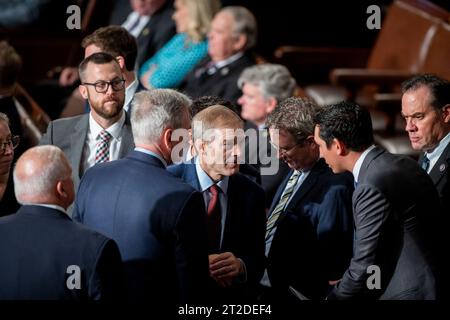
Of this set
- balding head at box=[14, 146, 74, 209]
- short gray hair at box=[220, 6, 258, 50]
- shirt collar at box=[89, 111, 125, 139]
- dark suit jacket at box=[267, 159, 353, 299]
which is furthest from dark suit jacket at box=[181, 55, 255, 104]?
balding head at box=[14, 146, 74, 209]

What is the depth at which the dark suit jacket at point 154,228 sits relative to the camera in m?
3.00

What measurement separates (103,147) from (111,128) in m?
0.09

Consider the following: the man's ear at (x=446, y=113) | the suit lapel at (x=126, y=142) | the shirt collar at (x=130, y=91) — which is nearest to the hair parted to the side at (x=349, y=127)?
the man's ear at (x=446, y=113)

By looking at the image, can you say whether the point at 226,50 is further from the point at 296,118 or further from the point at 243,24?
the point at 296,118

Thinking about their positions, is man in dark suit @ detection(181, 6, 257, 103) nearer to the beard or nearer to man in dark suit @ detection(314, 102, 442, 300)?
the beard

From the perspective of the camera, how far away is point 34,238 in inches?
111

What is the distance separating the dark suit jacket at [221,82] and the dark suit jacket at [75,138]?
1.69 metres

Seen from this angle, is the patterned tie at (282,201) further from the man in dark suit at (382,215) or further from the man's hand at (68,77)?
the man's hand at (68,77)

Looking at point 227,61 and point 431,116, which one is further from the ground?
point 431,116

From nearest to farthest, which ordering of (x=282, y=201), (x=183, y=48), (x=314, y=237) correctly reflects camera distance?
(x=314, y=237)
(x=282, y=201)
(x=183, y=48)

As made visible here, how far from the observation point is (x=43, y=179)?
282cm

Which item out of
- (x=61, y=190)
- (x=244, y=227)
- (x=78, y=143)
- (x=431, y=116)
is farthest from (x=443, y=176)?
(x=61, y=190)

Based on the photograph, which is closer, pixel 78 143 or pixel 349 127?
pixel 349 127

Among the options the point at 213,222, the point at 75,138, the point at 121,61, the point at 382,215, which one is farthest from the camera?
the point at 121,61
